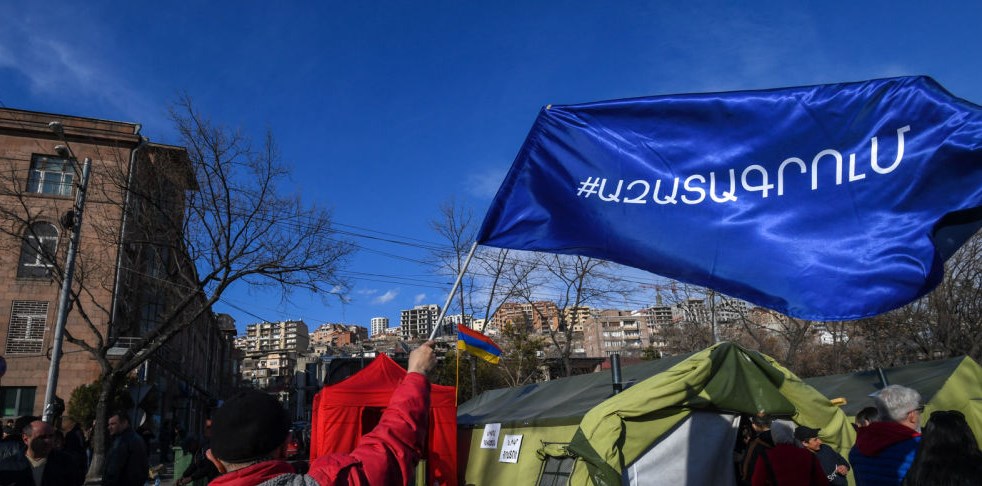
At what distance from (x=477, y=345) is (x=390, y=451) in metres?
9.22

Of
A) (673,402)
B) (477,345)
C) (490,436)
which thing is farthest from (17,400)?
(673,402)

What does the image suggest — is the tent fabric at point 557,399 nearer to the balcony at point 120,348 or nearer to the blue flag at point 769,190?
the blue flag at point 769,190

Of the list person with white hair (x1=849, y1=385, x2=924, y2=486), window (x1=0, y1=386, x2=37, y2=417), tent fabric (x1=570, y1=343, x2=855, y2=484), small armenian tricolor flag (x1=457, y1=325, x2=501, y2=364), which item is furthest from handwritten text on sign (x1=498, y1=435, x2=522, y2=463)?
window (x1=0, y1=386, x2=37, y2=417)

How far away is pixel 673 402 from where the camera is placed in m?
6.39

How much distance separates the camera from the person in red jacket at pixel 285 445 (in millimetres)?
2092

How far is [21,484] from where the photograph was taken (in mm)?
5418

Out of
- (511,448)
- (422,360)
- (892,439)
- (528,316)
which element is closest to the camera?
(422,360)

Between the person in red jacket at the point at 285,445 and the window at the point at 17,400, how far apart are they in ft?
103

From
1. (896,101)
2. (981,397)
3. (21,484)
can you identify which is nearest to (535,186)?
(896,101)

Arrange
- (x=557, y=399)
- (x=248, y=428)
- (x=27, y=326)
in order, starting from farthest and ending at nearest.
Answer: (x=27, y=326) < (x=557, y=399) < (x=248, y=428)

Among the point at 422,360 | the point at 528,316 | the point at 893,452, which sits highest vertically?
the point at 528,316

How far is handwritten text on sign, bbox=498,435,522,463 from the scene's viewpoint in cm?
852

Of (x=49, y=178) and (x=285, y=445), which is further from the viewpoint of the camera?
(x=49, y=178)

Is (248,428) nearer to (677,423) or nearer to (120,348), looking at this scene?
(677,423)
